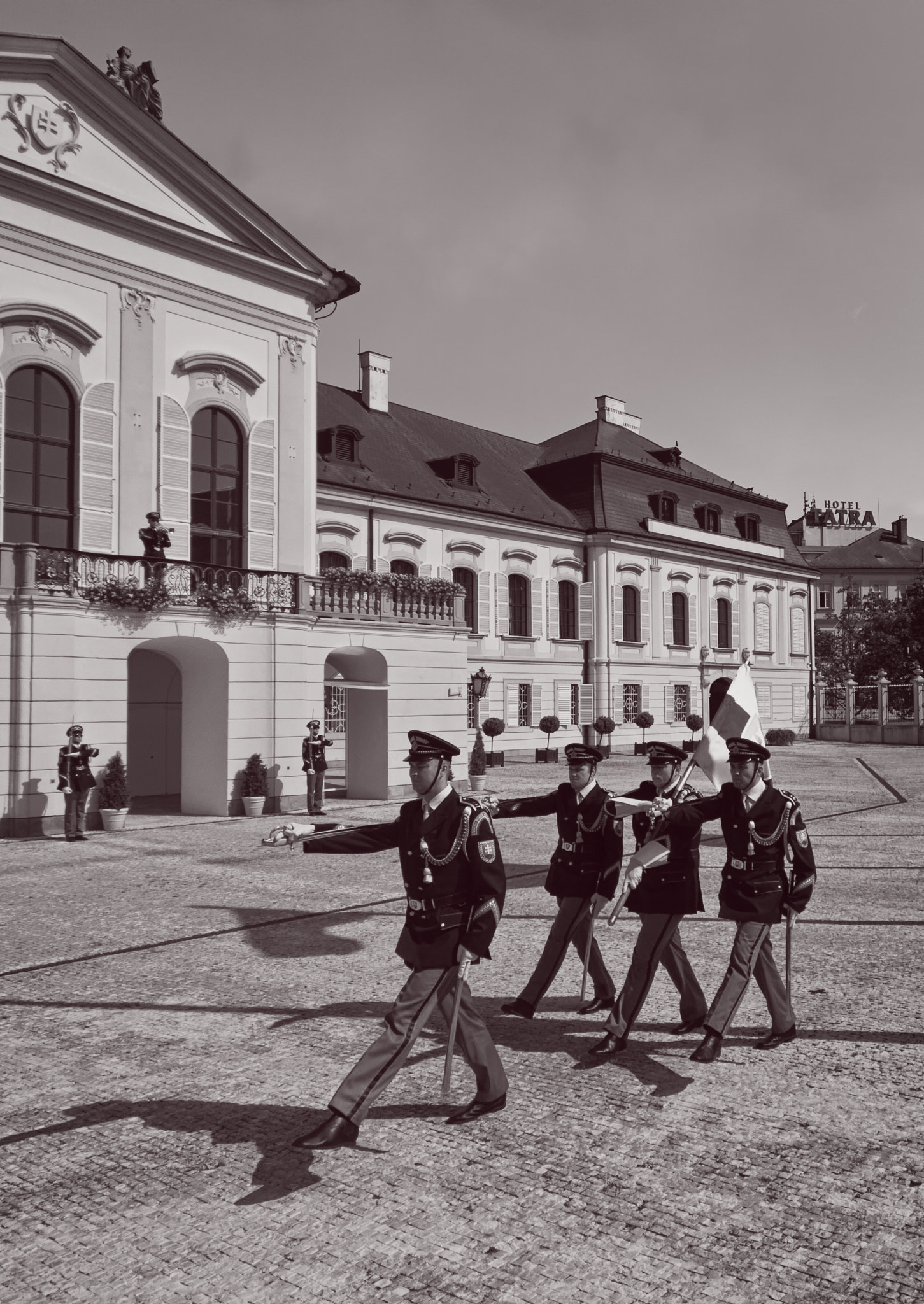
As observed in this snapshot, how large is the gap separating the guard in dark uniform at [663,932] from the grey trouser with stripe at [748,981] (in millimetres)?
302

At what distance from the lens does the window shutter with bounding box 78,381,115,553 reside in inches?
749

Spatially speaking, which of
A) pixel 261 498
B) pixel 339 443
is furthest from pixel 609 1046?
pixel 339 443

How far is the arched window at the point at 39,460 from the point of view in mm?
18406

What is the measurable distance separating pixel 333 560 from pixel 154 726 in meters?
11.2

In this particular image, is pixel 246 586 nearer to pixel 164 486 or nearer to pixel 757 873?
pixel 164 486

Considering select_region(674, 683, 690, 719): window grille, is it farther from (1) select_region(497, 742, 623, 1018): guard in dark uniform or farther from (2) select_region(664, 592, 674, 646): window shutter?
(1) select_region(497, 742, 623, 1018): guard in dark uniform

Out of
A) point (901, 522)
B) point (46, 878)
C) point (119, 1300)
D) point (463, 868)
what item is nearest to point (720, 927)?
point (463, 868)

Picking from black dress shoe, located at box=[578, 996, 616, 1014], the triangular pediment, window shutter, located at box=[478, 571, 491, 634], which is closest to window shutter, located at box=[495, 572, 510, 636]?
window shutter, located at box=[478, 571, 491, 634]

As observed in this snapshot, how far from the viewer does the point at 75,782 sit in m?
16.2

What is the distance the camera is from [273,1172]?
Answer: 4.45 metres

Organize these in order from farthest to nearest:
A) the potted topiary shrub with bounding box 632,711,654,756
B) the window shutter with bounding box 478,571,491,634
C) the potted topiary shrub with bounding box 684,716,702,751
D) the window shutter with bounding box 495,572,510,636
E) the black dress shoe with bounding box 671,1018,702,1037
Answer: the potted topiary shrub with bounding box 684,716,702,751 < the potted topiary shrub with bounding box 632,711,654,756 < the window shutter with bounding box 495,572,510,636 < the window shutter with bounding box 478,571,491,634 < the black dress shoe with bounding box 671,1018,702,1037

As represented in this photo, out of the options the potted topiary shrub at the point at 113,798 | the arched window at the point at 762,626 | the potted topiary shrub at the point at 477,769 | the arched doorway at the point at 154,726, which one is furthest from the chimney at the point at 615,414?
the potted topiary shrub at the point at 113,798

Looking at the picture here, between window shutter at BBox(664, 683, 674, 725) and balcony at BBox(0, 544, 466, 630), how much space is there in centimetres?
2090

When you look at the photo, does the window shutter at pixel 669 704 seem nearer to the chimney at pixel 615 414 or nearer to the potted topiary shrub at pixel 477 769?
the chimney at pixel 615 414
